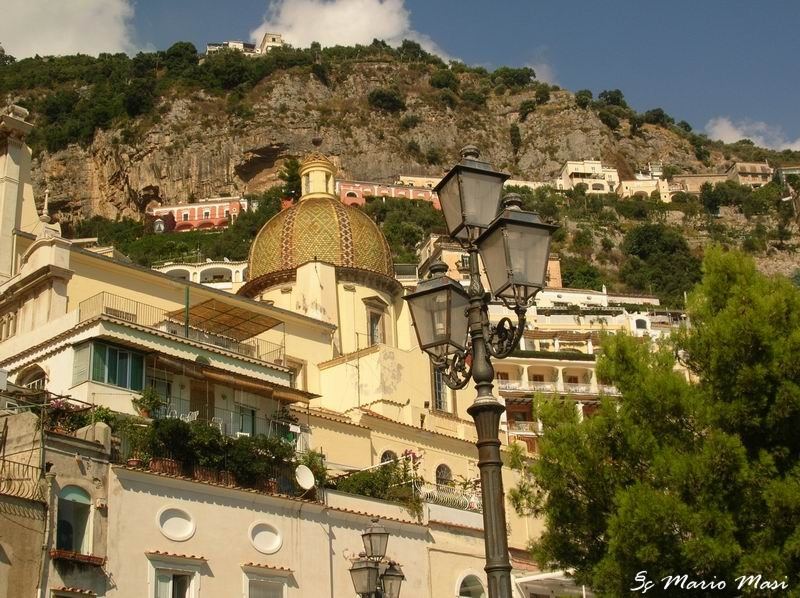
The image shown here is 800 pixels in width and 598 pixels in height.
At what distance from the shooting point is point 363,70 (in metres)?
145

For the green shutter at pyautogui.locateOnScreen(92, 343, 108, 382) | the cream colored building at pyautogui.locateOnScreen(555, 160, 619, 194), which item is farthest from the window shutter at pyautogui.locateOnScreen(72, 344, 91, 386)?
the cream colored building at pyautogui.locateOnScreen(555, 160, 619, 194)

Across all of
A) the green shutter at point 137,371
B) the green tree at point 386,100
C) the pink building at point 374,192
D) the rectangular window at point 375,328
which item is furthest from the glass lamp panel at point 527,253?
the green tree at point 386,100

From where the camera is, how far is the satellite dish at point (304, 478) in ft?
79.9

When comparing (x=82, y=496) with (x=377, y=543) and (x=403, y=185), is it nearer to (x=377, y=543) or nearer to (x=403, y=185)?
(x=377, y=543)

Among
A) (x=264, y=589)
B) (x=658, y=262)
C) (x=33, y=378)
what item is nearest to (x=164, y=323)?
(x=33, y=378)

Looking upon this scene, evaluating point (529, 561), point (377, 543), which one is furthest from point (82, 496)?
point (529, 561)

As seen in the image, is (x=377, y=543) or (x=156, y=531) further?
(x=156, y=531)

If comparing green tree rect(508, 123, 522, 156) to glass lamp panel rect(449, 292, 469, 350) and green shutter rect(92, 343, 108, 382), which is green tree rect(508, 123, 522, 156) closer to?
green shutter rect(92, 343, 108, 382)

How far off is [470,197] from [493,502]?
3063 millimetres

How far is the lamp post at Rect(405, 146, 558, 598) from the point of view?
33.6 ft

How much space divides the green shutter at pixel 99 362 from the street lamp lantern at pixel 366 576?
891cm

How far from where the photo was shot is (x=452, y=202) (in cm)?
1141

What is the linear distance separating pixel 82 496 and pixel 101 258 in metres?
12.6

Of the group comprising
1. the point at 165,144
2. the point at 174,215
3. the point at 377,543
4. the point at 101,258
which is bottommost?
the point at 377,543
